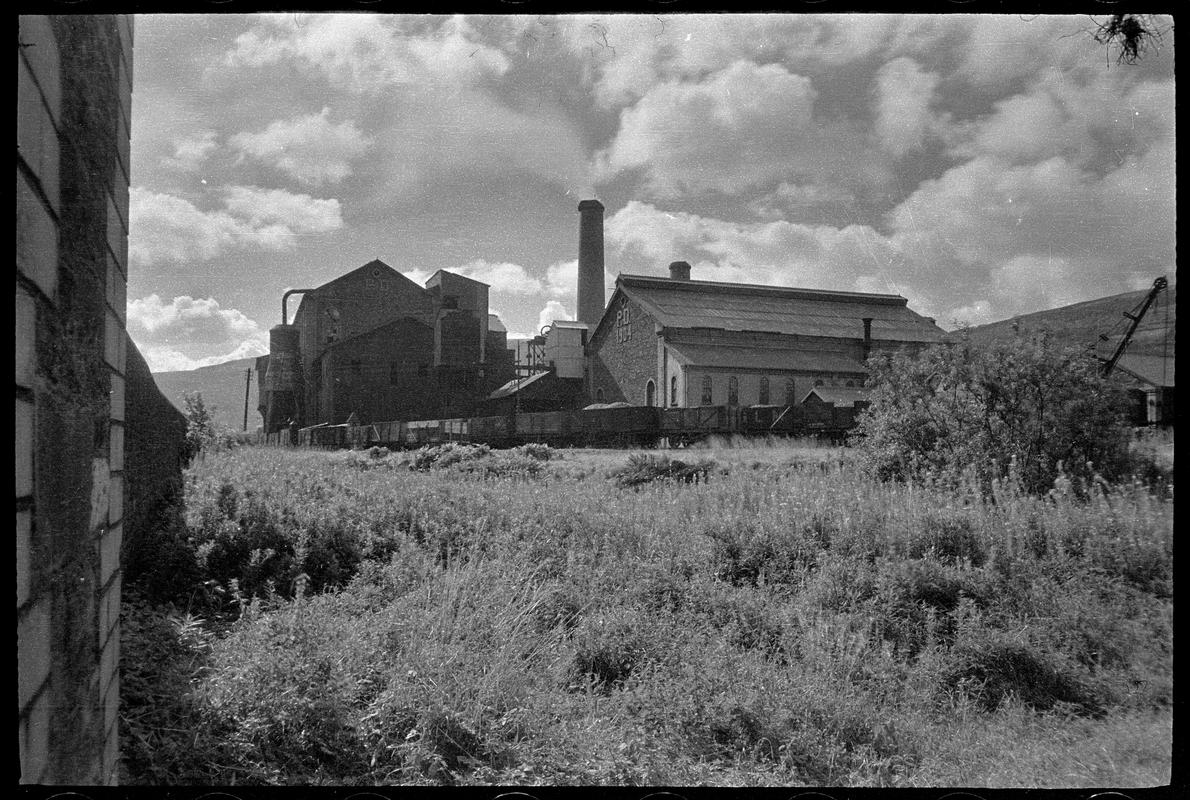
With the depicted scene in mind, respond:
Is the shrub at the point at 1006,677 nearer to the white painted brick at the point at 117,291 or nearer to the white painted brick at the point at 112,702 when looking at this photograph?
the white painted brick at the point at 112,702

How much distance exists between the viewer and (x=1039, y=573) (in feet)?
11.2

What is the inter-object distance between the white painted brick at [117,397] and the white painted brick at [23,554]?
0.73 metres

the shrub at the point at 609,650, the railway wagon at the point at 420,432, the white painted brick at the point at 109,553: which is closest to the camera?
the white painted brick at the point at 109,553

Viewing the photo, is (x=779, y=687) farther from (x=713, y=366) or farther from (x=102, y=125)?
(x=102, y=125)

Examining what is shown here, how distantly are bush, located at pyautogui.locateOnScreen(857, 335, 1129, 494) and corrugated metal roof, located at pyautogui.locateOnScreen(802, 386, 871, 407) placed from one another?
0.22 feet

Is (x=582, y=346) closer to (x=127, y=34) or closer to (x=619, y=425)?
(x=619, y=425)

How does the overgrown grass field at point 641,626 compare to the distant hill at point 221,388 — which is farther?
the distant hill at point 221,388

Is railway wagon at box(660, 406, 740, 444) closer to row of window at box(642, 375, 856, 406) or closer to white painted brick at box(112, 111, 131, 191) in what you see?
row of window at box(642, 375, 856, 406)

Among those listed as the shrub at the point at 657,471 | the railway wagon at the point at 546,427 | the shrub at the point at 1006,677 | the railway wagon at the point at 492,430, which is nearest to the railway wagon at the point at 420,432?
the railway wagon at the point at 492,430

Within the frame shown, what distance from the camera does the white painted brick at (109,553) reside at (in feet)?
7.61

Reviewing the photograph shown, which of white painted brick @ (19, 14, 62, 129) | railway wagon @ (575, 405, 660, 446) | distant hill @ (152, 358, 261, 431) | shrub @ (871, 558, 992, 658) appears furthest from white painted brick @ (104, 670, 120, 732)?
shrub @ (871, 558, 992, 658)

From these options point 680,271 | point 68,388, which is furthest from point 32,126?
point 680,271

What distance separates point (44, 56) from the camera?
1.77 metres

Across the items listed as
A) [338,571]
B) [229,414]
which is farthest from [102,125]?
[338,571]
